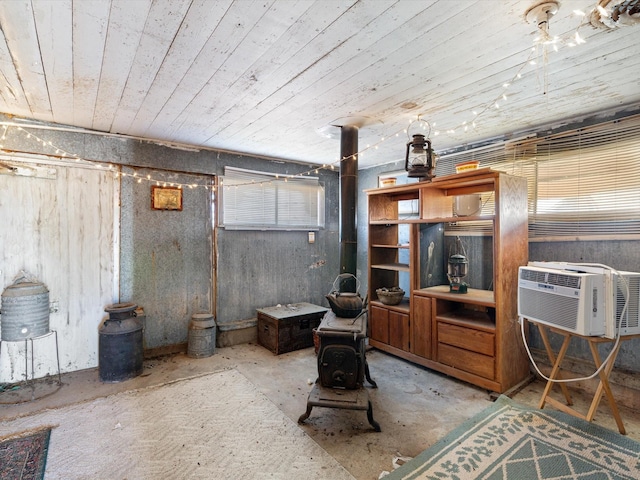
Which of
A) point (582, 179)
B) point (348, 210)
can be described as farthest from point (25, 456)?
point (582, 179)

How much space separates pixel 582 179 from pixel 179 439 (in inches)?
158

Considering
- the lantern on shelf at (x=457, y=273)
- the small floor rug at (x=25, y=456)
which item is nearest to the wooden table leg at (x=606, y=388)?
the lantern on shelf at (x=457, y=273)

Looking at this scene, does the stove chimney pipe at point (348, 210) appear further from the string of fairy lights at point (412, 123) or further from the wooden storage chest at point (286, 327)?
the wooden storage chest at point (286, 327)

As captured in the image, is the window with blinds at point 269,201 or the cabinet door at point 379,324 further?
the window with blinds at point 269,201

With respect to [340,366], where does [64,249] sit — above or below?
above

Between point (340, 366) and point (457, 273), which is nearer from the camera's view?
point (340, 366)

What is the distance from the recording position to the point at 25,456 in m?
2.05

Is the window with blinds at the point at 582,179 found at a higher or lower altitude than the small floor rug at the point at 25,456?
higher

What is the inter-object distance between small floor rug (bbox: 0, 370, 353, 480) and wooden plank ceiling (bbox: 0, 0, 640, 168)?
99.4 inches

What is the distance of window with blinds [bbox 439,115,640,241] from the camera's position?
2711 mm

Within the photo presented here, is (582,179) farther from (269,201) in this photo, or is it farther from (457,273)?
(269,201)

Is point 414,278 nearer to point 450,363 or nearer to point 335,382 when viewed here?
point 450,363

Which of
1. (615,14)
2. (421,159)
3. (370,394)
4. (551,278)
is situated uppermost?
(615,14)

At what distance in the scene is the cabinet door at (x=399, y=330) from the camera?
3.59m
